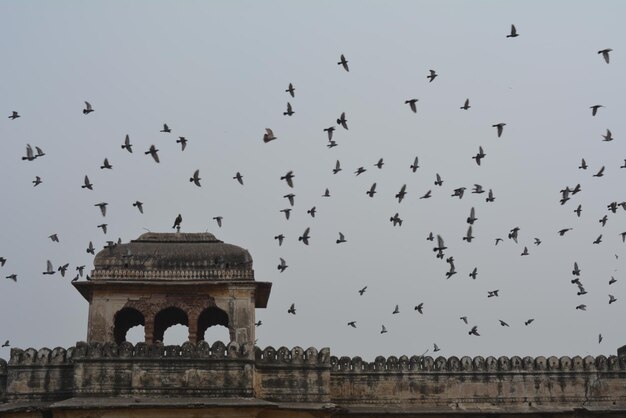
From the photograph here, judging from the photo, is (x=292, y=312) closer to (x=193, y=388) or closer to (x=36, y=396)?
(x=193, y=388)

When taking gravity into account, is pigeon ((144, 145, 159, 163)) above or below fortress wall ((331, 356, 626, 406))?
above

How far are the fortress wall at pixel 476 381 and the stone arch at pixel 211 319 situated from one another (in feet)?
13.1

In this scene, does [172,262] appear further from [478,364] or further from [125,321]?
[478,364]

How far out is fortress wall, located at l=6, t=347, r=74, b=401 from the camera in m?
19.0

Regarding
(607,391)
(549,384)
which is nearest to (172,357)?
(549,384)

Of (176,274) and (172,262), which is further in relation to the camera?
(172,262)

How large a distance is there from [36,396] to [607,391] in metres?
14.1

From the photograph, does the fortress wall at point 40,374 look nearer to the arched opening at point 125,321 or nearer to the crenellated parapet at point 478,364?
the arched opening at point 125,321

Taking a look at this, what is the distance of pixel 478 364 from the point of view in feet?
69.7

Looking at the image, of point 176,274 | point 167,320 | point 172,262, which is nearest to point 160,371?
point 176,274

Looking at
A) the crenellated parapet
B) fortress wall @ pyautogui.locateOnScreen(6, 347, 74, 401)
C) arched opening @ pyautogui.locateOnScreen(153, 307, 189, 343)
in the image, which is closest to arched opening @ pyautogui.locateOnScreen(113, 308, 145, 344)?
arched opening @ pyautogui.locateOnScreen(153, 307, 189, 343)

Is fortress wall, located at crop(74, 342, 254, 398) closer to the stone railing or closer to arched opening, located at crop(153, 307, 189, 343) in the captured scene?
the stone railing

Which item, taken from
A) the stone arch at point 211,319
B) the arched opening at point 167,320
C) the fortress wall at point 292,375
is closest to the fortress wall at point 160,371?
the fortress wall at point 292,375

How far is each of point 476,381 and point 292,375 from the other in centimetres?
490
